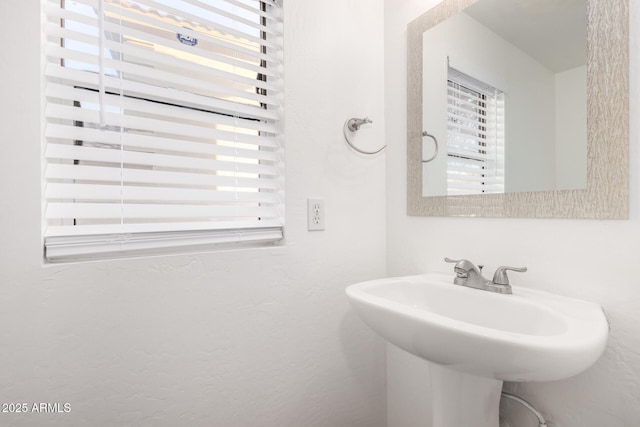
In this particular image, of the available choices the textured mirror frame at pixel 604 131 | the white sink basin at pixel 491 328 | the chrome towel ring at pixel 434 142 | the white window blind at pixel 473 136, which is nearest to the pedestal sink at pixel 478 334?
the white sink basin at pixel 491 328

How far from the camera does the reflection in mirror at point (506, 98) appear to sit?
83 centimetres

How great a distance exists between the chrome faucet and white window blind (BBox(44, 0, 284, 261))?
0.62m

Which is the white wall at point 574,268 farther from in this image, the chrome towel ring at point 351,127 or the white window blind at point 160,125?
the white window blind at point 160,125

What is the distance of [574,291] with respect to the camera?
0.82m

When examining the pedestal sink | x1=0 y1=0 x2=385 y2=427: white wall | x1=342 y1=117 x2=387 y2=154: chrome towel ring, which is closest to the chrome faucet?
the pedestal sink

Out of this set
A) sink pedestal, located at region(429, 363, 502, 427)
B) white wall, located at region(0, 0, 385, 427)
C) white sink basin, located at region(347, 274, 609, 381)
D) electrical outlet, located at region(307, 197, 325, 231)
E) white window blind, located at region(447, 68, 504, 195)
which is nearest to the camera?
white sink basin, located at region(347, 274, 609, 381)

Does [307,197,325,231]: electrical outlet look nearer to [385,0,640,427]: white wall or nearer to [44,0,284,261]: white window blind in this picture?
[44,0,284,261]: white window blind

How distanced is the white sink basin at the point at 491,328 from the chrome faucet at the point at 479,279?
0.07ft

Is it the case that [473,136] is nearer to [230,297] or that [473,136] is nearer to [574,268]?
[574,268]

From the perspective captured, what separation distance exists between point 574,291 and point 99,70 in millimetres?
1398

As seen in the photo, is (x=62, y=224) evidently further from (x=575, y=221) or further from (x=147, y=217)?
(x=575, y=221)

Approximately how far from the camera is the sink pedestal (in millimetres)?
817

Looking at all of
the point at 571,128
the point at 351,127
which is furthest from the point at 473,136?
the point at 351,127

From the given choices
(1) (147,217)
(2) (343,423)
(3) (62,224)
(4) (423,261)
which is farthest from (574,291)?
(3) (62,224)
